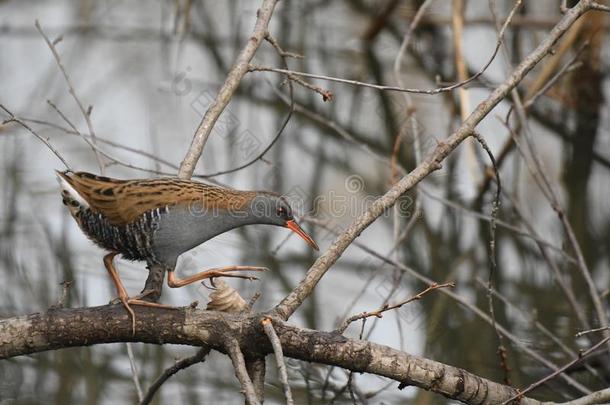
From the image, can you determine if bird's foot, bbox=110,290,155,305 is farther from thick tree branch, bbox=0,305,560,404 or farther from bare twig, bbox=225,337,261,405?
bare twig, bbox=225,337,261,405

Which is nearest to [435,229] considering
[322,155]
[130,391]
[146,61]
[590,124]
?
[322,155]

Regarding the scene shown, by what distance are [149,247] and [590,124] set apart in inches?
216

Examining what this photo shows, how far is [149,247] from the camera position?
3.71 metres

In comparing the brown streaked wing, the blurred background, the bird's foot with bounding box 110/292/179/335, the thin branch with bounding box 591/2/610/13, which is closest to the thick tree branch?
the bird's foot with bounding box 110/292/179/335

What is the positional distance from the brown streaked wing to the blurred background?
47 centimetres

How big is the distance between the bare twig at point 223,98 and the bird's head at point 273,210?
278 mm

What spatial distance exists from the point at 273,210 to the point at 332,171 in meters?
3.59

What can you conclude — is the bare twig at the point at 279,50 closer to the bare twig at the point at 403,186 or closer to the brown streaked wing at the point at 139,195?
the brown streaked wing at the point at 139,195

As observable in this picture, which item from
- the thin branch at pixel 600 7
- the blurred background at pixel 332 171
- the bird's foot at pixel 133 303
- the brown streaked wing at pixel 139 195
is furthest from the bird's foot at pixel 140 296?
the thin branch at pixel 600 7

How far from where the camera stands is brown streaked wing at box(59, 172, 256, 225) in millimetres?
3719

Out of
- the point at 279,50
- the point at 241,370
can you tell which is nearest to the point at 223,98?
the point at 279,50

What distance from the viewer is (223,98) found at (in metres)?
4.02

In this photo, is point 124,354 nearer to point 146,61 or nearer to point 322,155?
point 322,155

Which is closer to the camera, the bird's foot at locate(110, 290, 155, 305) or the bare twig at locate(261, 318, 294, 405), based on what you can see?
the bare twig at locate(261, 318, 294, 405)
